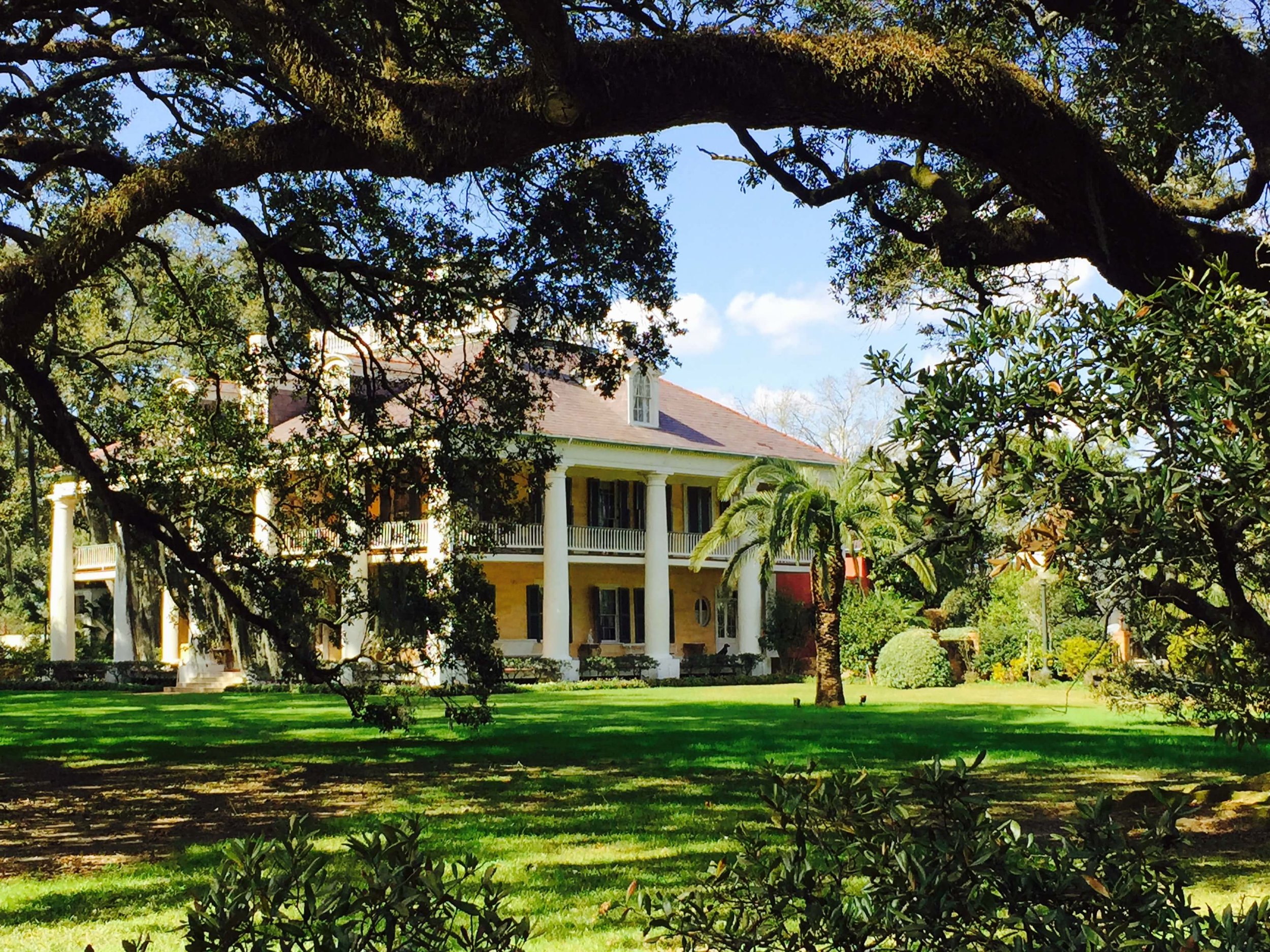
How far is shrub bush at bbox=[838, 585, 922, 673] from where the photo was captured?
33969mm

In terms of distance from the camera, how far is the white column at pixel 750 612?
3750 centimetres

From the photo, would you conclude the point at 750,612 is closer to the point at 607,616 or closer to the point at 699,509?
the point at 699,509

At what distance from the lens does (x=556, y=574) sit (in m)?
33.8

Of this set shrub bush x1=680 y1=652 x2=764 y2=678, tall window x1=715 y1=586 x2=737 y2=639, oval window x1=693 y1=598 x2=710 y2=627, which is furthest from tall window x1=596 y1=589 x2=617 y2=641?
tall window x1=715 y1=586 x2=737 y2=639

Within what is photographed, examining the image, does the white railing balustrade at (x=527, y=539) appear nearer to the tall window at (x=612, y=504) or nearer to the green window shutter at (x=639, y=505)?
the tall window at (x=612, y=504)

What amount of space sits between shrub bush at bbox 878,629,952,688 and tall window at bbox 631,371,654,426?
9.88 meters

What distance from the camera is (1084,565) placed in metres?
3.45

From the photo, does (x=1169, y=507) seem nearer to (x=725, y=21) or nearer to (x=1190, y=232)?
(x=1190, y=232)

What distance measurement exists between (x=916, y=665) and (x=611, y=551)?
979 cm

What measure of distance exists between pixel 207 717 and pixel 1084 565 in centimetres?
2002

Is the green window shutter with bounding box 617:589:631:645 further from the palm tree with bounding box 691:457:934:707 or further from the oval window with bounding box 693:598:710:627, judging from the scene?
the palm tree with bounding box 691:457:934:707

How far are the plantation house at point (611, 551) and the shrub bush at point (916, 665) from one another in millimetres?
4092

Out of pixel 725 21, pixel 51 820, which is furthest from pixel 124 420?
pixel 725 21

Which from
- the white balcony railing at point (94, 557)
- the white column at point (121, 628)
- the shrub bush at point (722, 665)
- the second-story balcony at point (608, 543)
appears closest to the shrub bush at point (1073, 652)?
the second-story balcony at point (608, 543)
